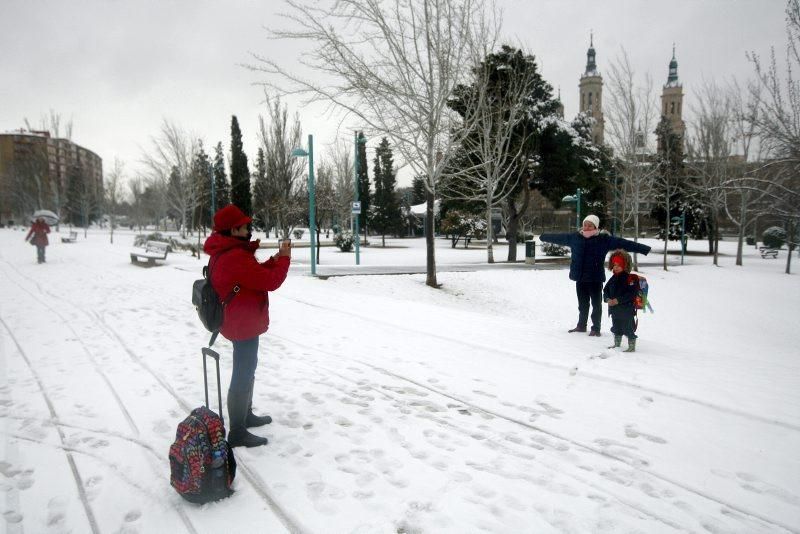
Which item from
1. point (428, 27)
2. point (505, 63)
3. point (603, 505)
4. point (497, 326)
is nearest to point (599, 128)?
point (505, 63)

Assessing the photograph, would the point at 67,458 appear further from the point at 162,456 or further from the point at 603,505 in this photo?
the point at 603,505

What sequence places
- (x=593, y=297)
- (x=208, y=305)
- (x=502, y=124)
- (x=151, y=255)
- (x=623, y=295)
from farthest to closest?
(x=502, y=124) → (x=151, y=255) → (x=593, y=297) → (x=623, y=295) → (x=208, y=305)

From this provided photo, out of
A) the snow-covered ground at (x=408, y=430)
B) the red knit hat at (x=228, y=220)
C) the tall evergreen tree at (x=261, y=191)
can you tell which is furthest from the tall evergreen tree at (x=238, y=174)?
the red knit hat at (x=228, y=220)

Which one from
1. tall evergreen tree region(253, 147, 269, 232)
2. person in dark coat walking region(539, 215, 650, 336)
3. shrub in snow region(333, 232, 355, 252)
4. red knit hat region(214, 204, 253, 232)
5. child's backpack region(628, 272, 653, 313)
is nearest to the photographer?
red knit hat region(214, 204, 253, 232)

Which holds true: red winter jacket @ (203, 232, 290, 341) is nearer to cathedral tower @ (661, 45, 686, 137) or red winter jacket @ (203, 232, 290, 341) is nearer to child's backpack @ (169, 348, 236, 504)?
child's backpack @ (169, 348, 236, 504)

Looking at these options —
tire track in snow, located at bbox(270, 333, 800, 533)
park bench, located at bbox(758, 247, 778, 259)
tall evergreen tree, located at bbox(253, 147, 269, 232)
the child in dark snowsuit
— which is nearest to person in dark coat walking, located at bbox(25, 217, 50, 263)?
tall evergreen tree, located at bbox(253, 147, 269, 232)

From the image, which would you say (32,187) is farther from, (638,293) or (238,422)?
(638,293)

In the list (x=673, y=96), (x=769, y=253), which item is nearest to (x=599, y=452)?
(x=769, y=253)

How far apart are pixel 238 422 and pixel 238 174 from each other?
51059 mm

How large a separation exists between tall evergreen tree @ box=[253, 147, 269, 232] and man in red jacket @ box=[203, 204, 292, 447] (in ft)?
74.8

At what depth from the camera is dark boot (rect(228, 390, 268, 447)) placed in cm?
354

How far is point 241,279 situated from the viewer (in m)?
3.23

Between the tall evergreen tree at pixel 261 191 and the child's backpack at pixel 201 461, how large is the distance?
77.1 feet

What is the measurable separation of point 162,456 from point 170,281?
10748 millimetres
